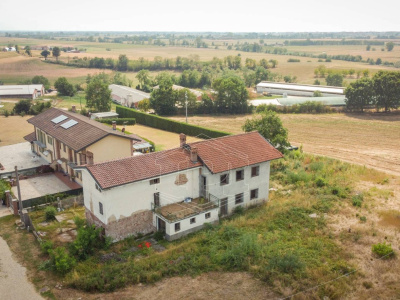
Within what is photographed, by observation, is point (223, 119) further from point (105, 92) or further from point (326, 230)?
point (326, 230)

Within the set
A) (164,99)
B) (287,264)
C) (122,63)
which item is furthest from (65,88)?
(287,264)

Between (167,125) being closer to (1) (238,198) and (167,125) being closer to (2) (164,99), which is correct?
(2) (164,99)

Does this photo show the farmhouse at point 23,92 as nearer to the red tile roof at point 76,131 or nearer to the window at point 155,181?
the red tile roof at point 76,131

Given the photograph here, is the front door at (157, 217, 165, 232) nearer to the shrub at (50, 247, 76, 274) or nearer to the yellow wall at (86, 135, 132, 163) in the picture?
the shrub at (50, 247, 76, 274)

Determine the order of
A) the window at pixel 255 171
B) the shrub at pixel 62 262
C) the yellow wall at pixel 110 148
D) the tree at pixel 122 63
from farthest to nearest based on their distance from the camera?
the tree at pixel 122 63 < the yellow wall at pixel 110 148 < the window at pixel 255 171 < the shrub at pixel 62 262

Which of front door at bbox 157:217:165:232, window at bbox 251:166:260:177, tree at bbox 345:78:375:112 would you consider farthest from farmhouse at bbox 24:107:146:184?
tree at bbox 345:78:375:112

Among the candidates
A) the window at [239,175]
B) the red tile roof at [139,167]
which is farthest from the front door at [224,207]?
the red tile roof at [139,167]
